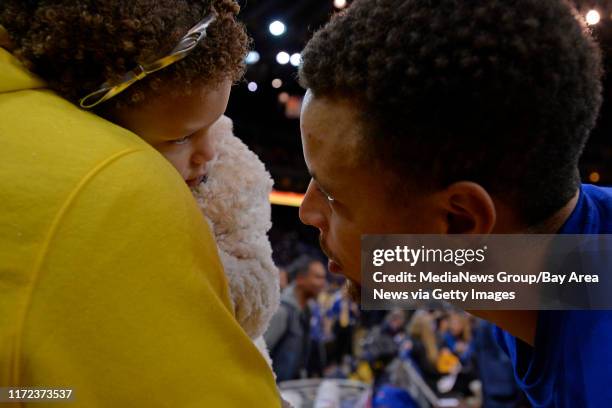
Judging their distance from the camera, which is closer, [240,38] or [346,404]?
[240,38]

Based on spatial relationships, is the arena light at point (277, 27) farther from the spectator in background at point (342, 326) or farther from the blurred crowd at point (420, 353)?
the spectator in background at point (342, 326)

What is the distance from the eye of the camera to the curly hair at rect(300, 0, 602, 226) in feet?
2.11

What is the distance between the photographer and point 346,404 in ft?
6.38

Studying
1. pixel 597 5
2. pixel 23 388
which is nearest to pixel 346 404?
pixel 23 388

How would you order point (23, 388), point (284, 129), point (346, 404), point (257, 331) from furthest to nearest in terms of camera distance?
point (284, 129) → point (346, 404) → point (257, 331) → point (23, 388)

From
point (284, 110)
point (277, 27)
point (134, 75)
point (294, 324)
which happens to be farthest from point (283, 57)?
point (134, 75)

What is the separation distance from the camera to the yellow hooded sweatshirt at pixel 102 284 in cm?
57

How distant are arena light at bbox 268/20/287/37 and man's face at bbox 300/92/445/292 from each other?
172 inches

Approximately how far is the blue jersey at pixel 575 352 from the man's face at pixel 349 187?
0.62 ft

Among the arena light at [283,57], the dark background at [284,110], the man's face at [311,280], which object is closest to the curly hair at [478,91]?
the dark background at [284,110]

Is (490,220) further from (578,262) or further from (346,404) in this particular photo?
(346,404)

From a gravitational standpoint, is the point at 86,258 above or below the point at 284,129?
below

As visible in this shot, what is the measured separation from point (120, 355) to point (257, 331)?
14.7 inches

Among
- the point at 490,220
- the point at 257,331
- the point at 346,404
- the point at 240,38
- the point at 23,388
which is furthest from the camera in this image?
the point at 346,404
